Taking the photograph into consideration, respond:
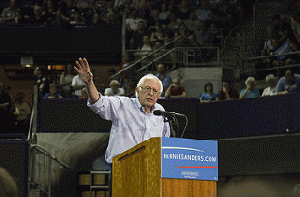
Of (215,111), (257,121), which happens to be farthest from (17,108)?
(257,121)

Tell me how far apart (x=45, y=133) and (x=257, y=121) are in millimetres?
4227

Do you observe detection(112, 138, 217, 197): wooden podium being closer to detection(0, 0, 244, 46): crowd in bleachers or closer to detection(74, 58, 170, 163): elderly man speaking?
detection(74, 58, 170, 163): elderly man speaking

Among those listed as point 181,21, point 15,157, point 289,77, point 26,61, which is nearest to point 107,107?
point 15,157

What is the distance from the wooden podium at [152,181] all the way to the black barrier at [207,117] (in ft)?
22.2

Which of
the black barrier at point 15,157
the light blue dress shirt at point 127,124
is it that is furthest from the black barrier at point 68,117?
the light blue dress shirt at point 127,124

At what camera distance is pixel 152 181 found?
13.0ft

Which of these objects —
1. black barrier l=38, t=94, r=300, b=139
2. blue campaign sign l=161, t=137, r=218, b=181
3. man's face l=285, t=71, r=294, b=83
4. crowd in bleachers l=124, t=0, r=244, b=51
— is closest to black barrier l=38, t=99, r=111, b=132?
black barrier l=38, t=94, r=300, b=139

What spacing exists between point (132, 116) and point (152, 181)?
1351mm

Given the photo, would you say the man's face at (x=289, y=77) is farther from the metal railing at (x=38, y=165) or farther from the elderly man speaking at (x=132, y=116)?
the elderly man speaking at (x=132, y=116)

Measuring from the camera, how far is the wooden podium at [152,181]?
3.92m

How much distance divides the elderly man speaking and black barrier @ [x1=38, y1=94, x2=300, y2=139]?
584 cm

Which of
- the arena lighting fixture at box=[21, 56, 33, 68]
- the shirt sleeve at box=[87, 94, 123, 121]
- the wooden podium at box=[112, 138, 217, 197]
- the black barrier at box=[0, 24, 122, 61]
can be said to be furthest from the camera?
the arena lighting fixture at box=[21, 56, 33, 68]

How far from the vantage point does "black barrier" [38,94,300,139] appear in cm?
1077

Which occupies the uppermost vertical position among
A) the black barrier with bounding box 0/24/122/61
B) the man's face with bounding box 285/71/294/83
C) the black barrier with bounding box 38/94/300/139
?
the black barrier with bounding box 0/24/122/61
